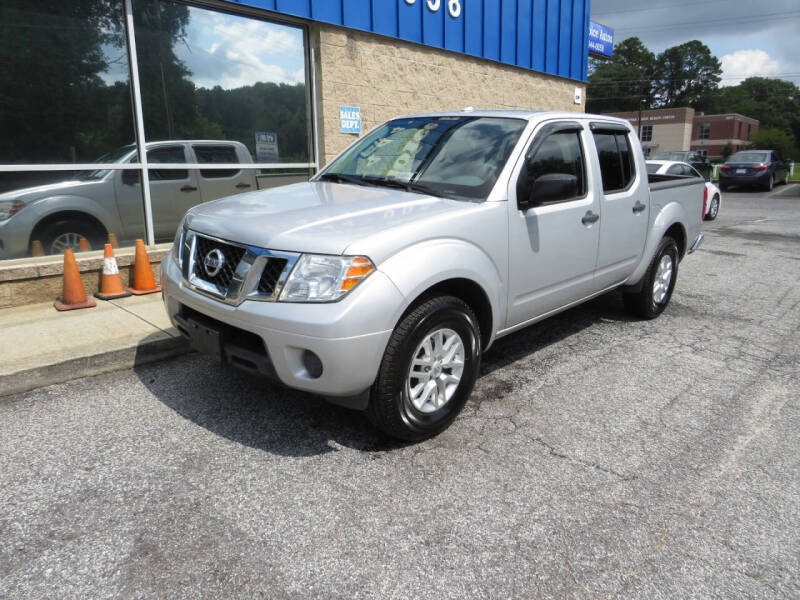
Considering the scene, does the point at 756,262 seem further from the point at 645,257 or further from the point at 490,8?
the point at 490,8

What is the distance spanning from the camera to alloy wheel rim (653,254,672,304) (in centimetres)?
582

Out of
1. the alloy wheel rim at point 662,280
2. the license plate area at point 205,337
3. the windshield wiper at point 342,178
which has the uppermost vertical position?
the windshield wiper at point 342,178

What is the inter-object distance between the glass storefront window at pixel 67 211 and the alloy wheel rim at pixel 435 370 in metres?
4.64

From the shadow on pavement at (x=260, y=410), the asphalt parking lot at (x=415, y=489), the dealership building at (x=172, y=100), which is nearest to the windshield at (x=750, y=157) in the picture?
the dealership building at (x=172, y=100)

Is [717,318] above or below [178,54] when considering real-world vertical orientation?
below

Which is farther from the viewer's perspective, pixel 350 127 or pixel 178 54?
pixel 350 127

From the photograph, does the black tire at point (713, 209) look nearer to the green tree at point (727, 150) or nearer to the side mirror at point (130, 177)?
the side mirror at point (130, 177)

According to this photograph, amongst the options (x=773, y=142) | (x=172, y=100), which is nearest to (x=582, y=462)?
(x=172, y=100)

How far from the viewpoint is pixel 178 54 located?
7.04 m

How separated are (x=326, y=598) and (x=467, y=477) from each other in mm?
1041

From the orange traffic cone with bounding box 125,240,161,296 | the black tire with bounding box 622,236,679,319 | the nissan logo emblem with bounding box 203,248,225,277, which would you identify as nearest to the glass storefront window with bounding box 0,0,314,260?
the orange traffic cone with bounding box 125,240,161,296

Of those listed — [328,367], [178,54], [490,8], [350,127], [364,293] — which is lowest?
[328,367]

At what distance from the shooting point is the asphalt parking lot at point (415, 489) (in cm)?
233

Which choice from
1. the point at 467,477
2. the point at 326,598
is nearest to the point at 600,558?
the point at 467,477
